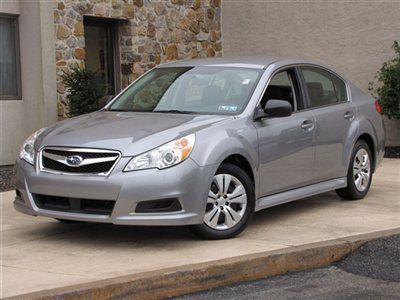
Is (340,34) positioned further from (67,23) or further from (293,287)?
(293,287)

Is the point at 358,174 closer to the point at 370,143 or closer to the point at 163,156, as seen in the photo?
the point at 370,143

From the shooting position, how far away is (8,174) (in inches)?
405

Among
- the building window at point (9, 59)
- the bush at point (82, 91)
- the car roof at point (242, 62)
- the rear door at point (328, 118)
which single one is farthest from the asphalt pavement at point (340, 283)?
the building window at point (9, 59)

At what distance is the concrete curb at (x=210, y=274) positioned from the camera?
15.4ft

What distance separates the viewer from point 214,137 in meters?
6.04

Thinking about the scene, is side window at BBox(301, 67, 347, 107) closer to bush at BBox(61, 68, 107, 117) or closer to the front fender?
the front fender

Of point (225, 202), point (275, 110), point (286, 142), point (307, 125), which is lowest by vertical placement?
point (225, 202)

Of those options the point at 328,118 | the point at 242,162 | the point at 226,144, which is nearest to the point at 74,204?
the point at 226,144

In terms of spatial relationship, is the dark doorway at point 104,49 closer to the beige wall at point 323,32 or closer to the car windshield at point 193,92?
the beige wall at point 323,32

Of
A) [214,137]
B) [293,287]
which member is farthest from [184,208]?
[293,287]

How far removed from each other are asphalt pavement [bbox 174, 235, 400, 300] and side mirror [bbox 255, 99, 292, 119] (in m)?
1.47

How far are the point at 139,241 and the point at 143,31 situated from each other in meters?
7.89

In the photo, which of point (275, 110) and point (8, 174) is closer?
point (275, 110)

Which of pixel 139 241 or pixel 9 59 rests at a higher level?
pixel 9 59
